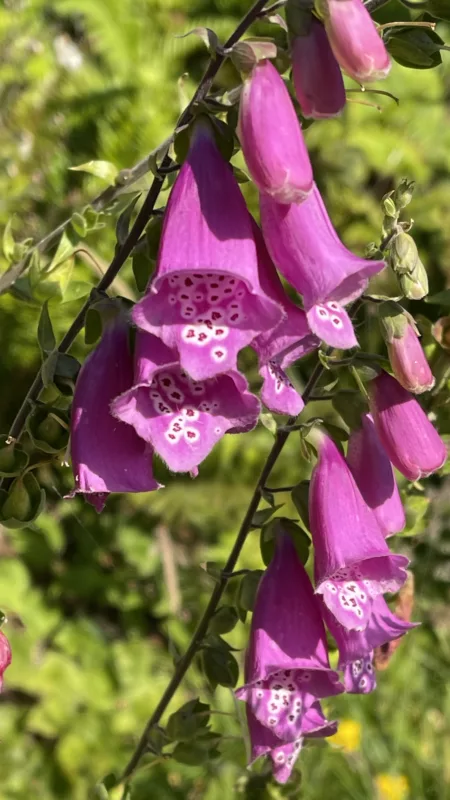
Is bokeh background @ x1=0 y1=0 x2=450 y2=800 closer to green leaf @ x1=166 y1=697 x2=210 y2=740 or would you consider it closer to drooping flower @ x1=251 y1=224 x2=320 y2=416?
green leaf @ x1=166 y1=697 x2=210 y2=740

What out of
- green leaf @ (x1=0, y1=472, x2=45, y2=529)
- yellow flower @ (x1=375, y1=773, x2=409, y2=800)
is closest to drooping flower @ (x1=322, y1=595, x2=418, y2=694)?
green leaf @ (x1=0, y1=472, x2=45, y2=529)

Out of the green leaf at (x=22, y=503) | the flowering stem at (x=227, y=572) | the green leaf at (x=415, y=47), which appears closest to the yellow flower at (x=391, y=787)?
the flowering stem at (x=227, y=572)

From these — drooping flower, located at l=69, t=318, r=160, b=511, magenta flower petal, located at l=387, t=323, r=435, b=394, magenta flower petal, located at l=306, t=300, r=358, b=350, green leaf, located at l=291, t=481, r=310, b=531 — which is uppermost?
magenta flower petal, located at l=306, t=300, r=358, b=350

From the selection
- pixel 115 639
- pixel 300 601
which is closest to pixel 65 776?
pixel 115 639

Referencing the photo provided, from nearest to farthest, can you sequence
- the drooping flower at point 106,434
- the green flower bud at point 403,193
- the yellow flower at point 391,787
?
1. the drooping flower at point 106,434
2. the green flower bud at point 403,193
3. the yellow flower at point 391,787

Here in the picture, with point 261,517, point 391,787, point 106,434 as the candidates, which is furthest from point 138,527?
point 106,434

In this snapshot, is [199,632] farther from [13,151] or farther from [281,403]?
[13,151]

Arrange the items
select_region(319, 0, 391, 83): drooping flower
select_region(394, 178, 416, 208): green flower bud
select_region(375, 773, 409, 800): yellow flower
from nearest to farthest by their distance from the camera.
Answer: select_region(319, 0, 391, 83): drooping flower, select_region(394, 178, 416, 208): green flower bud, select_region(375, 773, 409, 800): yellow flower

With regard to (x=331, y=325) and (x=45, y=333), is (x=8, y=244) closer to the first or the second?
(x=45, y=333)

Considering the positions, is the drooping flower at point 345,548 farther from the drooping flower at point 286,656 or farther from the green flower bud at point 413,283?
the green flower bud at point 413,283
